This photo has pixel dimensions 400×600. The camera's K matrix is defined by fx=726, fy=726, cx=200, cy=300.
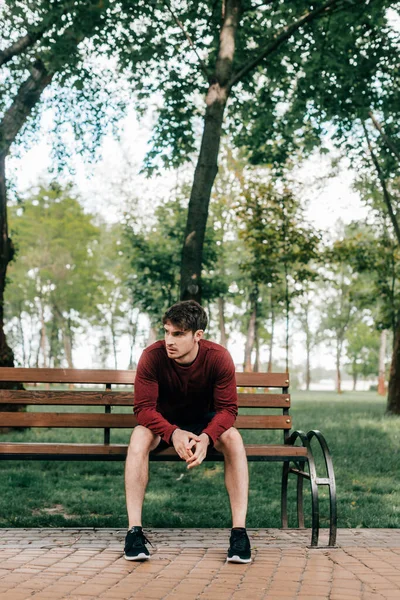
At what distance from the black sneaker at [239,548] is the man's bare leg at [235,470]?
0.45ft

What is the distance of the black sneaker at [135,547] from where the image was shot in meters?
4.25

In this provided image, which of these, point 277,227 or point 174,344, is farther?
point 277,227

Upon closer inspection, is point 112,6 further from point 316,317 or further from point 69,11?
point 316,317

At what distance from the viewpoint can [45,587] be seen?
12.1 ft

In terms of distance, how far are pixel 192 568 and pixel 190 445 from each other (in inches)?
28.0

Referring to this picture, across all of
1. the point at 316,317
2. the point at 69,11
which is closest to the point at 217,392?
the point at 69,11

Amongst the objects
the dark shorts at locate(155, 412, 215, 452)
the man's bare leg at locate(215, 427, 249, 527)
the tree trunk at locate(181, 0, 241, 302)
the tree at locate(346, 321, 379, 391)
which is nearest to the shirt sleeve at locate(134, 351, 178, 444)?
the dark shorts at locate(155, 412, 215, 452)

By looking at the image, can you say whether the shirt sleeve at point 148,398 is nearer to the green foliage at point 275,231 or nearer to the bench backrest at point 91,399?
the bench backrest at point 91,399

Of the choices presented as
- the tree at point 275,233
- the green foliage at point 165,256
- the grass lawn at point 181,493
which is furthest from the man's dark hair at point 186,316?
the green foliage at point 165,256

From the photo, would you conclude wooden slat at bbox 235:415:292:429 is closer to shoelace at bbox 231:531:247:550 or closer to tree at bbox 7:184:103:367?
shoelace at bbox 231:531:247:550

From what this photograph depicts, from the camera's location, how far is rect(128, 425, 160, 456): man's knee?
181 inches

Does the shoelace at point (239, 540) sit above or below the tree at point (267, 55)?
below

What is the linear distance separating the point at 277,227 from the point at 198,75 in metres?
9.79

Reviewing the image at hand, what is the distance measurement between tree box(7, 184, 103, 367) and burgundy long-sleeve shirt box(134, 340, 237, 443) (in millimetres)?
29507
